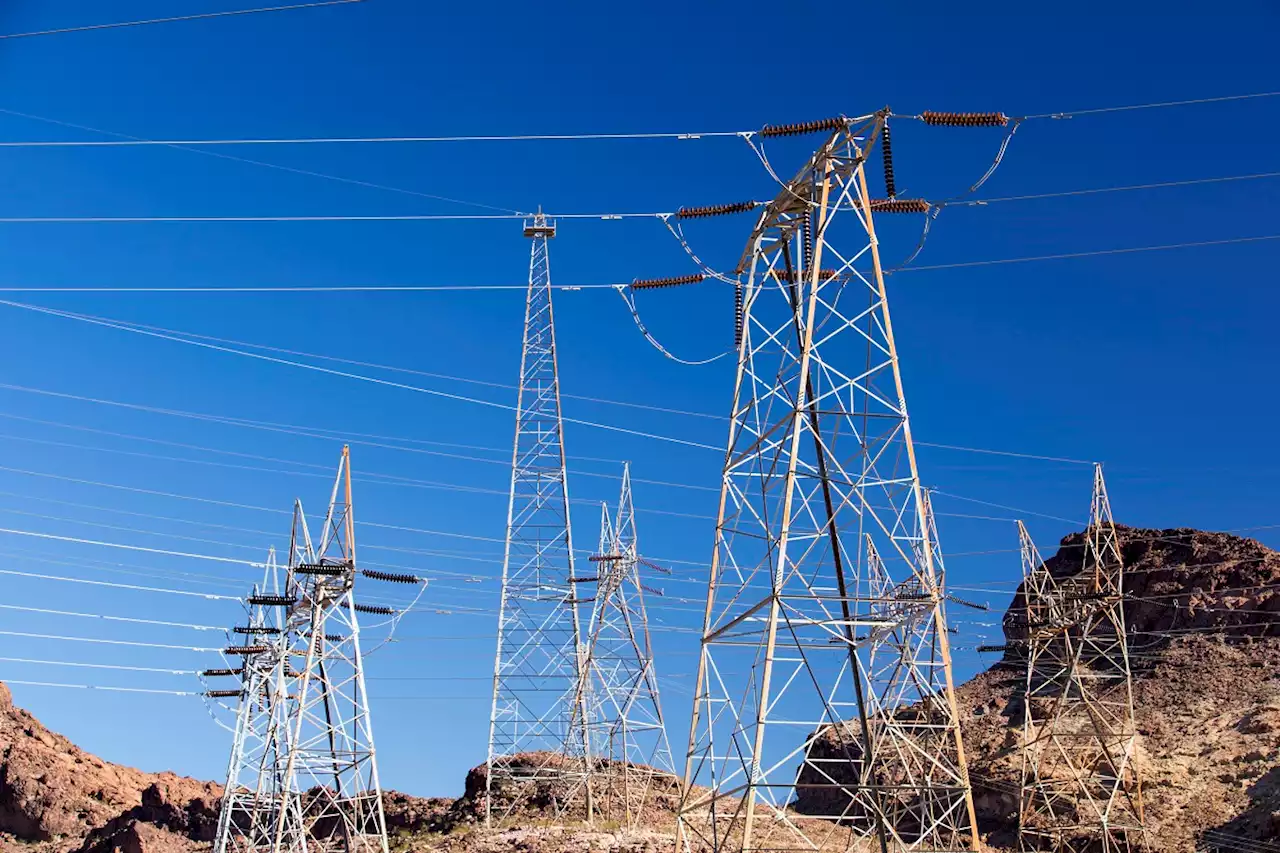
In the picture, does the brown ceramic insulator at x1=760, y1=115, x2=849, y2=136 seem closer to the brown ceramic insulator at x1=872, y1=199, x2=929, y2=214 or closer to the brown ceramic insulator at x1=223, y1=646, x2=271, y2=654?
the brown ceramic insulator at x1=872, y1=199, x2=929, y2=214

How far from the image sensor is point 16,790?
256ft

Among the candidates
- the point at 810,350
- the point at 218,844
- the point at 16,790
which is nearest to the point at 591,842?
the point at 218,844

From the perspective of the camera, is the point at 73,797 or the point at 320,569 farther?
the point at 73,797

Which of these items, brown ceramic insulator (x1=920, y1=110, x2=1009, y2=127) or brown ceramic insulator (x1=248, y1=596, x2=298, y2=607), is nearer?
brown ceramic insulator (x1=920, y1=110, x2=1009, y2=127)

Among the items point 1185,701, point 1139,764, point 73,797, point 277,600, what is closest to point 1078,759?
point 1139,764

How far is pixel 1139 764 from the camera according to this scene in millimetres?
51250

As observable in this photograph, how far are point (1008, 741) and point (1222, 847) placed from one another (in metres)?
15.6

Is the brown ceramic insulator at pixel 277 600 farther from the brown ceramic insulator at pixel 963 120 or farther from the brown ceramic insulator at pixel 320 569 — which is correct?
the brown ceramic insulator at pixel 963 120

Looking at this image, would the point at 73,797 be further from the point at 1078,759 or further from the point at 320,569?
the point at 1078,759

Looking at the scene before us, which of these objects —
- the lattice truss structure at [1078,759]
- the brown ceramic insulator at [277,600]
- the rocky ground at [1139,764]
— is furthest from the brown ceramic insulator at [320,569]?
the lattice truss structure at [1078,759]

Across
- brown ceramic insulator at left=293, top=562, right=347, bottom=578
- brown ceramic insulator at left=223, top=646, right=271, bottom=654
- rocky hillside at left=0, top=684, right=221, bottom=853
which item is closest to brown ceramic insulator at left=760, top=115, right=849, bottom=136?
brown ceramic insulator at left=293, top=562, right=347, bottom=578

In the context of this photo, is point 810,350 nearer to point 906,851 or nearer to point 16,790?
point 906,851

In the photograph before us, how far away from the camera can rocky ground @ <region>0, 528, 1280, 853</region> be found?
47.9 meters

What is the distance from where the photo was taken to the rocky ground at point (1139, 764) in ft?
157
